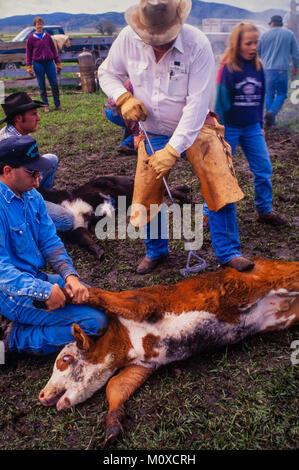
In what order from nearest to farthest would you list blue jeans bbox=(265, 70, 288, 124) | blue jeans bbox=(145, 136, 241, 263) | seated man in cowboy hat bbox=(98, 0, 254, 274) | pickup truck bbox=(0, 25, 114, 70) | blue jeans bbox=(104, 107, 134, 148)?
seated man in cowboy hat bbox=(98, 0, 254, 274) < blue jeans bbox=(145, 136, 241, 263) < blue jeans bbox=(104, 107, 134, 148) < blue jeans bbox=(265, 70, 288, 124) < pickup truck bbox=(0, 25, 114, 70)

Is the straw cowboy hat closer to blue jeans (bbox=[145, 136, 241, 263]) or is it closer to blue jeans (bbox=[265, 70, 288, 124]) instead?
blue jeans (bbox=[145, 136, 241, 263])

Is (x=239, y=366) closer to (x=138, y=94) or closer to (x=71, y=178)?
(x=138, y=94)

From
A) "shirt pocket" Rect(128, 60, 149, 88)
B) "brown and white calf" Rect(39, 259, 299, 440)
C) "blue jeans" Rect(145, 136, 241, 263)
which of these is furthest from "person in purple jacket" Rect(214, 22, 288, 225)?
"brown and white calf" Rect(39, 259, 299, 440)

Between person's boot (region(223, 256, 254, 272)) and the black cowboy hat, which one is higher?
the black cowboy hat

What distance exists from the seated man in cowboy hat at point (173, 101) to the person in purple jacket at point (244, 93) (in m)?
0.93

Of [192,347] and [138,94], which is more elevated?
[138,94]

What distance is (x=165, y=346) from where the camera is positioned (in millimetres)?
2744

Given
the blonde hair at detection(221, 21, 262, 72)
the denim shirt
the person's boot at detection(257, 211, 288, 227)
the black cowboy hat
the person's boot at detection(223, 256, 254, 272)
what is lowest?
the person's boot at detection(257, 211, 288, 227)

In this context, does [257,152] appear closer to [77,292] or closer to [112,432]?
[77,292]

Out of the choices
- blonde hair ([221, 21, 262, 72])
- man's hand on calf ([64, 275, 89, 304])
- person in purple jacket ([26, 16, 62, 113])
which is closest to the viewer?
man's hand on calf ([64, 275, 89, 304])

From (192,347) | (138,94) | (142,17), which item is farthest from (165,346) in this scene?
(142,17)

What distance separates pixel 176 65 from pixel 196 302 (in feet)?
6.53

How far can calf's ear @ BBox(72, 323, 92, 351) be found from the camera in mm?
2627


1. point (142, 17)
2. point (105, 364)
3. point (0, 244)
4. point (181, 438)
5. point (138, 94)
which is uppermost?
point (142, 17)
